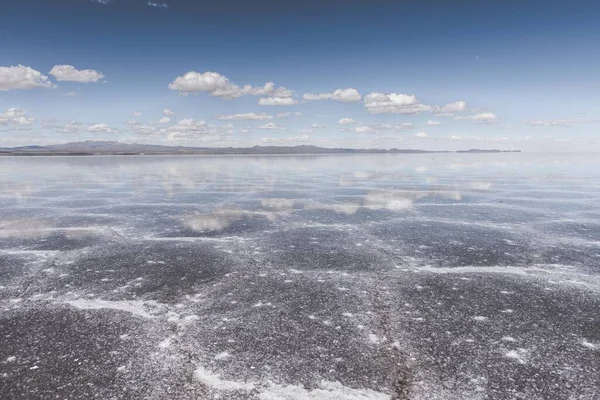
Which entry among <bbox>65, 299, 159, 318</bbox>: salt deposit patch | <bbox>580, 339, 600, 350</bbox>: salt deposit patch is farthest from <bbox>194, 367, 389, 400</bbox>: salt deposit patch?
<bbox>580, 339, 600, 350</bbox>: salt deposit patch

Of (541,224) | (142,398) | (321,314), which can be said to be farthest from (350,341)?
(541,224)

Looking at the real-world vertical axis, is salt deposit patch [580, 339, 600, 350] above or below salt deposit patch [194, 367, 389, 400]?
above

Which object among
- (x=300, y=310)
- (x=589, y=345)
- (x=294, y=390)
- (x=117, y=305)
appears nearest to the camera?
(x=294, y=390)

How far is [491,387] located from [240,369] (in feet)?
9.76

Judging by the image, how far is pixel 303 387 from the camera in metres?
4.40

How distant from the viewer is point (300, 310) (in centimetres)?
652

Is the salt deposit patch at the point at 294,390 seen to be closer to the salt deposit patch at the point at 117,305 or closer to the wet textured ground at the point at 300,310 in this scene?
the wet textured ground at the point at 300,310

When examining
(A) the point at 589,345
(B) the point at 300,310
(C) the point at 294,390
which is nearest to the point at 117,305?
(B) the point at 300,310

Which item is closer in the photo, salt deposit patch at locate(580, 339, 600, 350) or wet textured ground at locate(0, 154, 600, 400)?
wet textured ground at locate(0, 154, 600, 400)

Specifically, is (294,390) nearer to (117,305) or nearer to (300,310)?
(300,310)

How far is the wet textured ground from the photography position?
4523 mm

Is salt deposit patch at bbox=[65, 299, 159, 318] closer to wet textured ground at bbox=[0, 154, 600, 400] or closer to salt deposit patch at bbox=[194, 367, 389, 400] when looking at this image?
wet textured ground at bbox=[0, 154, 600, 400]

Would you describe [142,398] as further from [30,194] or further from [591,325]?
[30,194]

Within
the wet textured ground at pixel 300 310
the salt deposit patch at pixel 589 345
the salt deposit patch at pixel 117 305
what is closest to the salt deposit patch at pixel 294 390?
the wet textured ground at pixel 300 310
